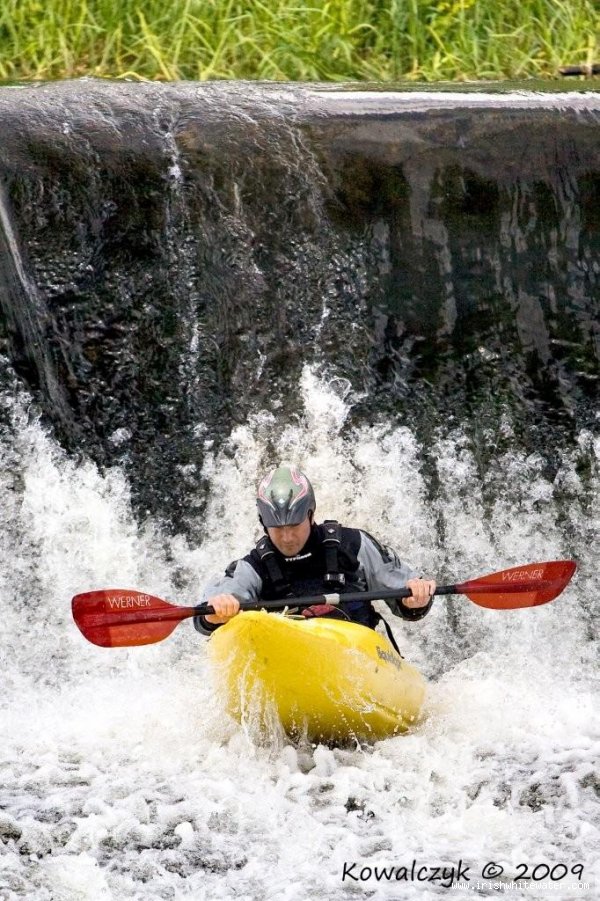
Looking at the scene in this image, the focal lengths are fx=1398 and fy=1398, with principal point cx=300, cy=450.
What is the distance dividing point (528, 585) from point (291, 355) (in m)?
1.81

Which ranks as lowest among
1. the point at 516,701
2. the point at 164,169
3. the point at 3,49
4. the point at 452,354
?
the point at 516,701

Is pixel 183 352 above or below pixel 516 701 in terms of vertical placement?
above

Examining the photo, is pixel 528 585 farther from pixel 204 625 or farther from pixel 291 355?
pixel 291 355

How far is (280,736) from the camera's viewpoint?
5.08m

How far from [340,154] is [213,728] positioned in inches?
106

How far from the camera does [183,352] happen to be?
6.58 metres

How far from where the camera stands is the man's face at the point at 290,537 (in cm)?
514

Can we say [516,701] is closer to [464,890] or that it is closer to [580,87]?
[464,890]

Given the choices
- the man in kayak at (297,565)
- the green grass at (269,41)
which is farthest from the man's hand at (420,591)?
the green grass at (269,41)

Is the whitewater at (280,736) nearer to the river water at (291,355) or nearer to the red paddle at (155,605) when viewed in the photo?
the river water at (291,355)

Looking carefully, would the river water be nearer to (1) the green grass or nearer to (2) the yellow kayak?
(2) the yellow kayak

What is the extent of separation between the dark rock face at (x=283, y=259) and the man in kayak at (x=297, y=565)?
4.91 ft

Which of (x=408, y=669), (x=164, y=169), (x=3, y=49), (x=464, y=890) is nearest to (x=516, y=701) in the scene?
(x=408, y=669)

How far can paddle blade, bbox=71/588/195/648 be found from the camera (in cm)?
517
